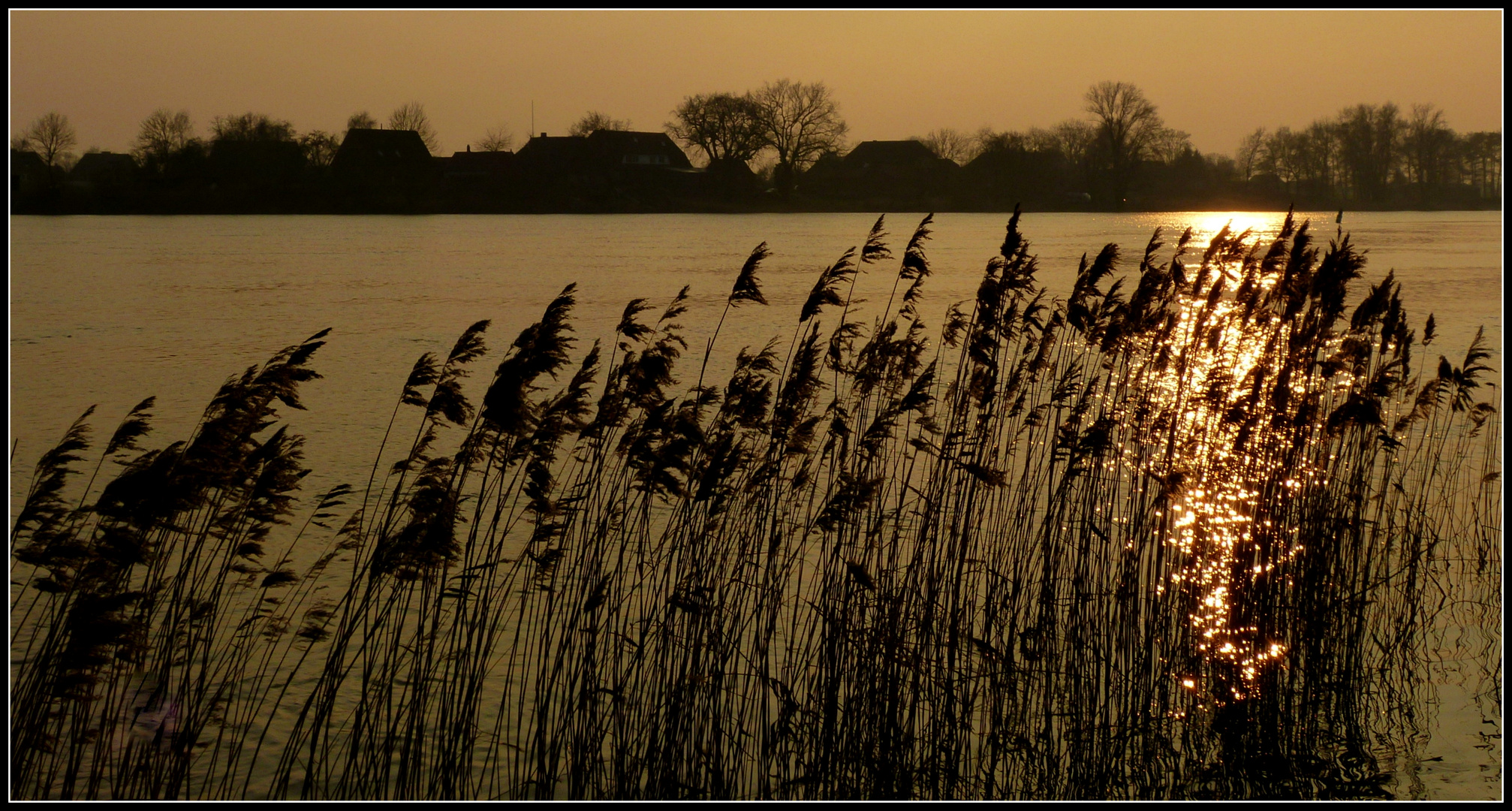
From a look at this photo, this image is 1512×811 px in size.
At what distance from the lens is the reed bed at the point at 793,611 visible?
4.56 meters

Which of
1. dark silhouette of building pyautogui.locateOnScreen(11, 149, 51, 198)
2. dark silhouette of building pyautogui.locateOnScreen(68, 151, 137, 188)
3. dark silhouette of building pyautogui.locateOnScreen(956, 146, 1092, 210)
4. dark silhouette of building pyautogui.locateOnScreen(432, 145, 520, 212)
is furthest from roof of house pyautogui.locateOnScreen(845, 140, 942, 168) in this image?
dark silhouette of building pyautogui.locateOnScreen(11, 149, 51, 198)

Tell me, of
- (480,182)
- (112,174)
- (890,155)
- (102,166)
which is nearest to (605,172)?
(480,182)

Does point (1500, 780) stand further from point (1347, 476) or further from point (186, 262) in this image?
point (186, 262)

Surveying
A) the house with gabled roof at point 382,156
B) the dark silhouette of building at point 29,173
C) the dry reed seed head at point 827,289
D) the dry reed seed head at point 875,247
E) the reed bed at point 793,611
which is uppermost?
the house with gabled roof at point 382,156

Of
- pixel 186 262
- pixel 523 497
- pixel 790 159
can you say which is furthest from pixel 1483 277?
pixel 790 159

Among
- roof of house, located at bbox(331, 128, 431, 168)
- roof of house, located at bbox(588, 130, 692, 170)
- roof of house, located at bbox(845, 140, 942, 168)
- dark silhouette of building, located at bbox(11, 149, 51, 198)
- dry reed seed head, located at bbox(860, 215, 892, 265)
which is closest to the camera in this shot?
dry reed seed head, located at bbox(860, 215, 892, 265)

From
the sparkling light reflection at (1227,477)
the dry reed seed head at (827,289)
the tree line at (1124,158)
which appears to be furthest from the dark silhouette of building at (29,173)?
the sparkling light reflection at (1227,477)

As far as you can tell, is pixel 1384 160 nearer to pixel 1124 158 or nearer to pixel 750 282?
pixel 1124 158

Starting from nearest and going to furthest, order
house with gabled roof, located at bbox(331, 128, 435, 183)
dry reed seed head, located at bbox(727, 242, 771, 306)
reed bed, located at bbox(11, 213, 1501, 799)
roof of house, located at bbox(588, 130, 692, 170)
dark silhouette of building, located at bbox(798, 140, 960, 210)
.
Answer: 1. reed bed, located at bbox(11, 213, 1501, 799)
2. dry reed seed head, located at bbox(727, 242, 771, 306)
3. house with gabled roof, located at bbox(331, 128, 435, 183)
4. dark silhouette of building, located at bbox(798, 140, 960, 210)
5. roof of house, located at bbox(588, 130, 692, 170)

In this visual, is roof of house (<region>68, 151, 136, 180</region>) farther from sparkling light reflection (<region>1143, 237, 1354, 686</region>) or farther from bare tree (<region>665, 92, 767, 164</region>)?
sparkling light reflection (<region>1143, 237, 1354, 686</region>)

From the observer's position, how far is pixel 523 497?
9.67m

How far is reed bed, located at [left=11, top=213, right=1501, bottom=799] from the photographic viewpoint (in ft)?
15.0

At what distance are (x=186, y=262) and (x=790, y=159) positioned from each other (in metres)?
61.2

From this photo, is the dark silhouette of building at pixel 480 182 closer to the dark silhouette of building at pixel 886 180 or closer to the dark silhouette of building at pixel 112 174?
the dark silhouette of building at pixel 112 174
